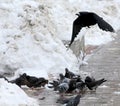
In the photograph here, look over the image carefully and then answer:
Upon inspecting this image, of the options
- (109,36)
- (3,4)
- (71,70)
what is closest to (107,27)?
(71,70)

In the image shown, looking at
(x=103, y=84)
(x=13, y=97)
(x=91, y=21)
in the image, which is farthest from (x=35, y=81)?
(x=13, y=97)

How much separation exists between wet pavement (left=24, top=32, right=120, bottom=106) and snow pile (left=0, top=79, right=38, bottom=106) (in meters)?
0.30

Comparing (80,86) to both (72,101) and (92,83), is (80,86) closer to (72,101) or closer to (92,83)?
(92,83)

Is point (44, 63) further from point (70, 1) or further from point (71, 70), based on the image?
point (70, 1)

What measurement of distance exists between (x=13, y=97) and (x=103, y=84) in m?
2.57

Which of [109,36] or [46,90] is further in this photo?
[109,36]

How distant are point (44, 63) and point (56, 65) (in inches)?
10.4

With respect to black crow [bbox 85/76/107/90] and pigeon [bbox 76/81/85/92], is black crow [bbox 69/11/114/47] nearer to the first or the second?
black crow [bbox 85/76/107/90]

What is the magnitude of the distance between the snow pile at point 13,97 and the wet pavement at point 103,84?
30 centimetres

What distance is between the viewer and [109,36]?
17.7 m

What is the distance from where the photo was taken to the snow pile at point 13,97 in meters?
9.64

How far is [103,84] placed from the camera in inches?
471

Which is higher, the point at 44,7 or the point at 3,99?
the point at 44,7

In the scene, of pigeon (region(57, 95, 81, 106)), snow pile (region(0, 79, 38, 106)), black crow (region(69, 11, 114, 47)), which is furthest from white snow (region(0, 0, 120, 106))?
pigeon (region(57, 95, 81, 106))
